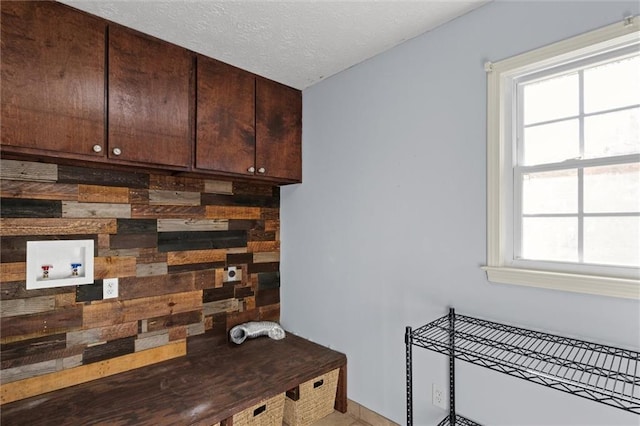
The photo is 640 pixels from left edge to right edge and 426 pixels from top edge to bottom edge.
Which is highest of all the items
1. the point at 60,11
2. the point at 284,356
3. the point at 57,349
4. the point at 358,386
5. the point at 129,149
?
the point at 60,11

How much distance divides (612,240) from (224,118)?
2070 mm

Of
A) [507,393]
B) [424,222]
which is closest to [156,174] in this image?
[424,222]

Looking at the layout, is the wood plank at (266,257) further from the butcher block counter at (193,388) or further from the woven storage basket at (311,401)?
the woven storage basket at (311,401)

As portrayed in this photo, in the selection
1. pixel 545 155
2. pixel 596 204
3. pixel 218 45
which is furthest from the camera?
pixel 218 45

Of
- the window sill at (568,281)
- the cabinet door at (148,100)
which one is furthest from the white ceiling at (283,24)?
the window sill at (568,281)

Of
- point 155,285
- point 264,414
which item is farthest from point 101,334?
point 264,414

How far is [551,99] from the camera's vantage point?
149 centimetres

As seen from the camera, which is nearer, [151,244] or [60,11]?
[60,11]

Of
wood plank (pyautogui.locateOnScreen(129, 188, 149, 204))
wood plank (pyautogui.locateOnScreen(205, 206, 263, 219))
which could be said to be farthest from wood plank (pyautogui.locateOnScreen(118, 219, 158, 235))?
wood plank (pyautogui.locateOnScreen(205, 206, 263, 219))

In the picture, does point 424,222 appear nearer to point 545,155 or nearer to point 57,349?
point 545,155

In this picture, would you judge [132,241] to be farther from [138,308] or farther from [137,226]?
[138,308]

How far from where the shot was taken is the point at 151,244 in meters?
2.13

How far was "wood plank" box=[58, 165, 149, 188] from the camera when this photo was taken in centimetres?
185

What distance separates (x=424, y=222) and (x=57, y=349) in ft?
6.91
